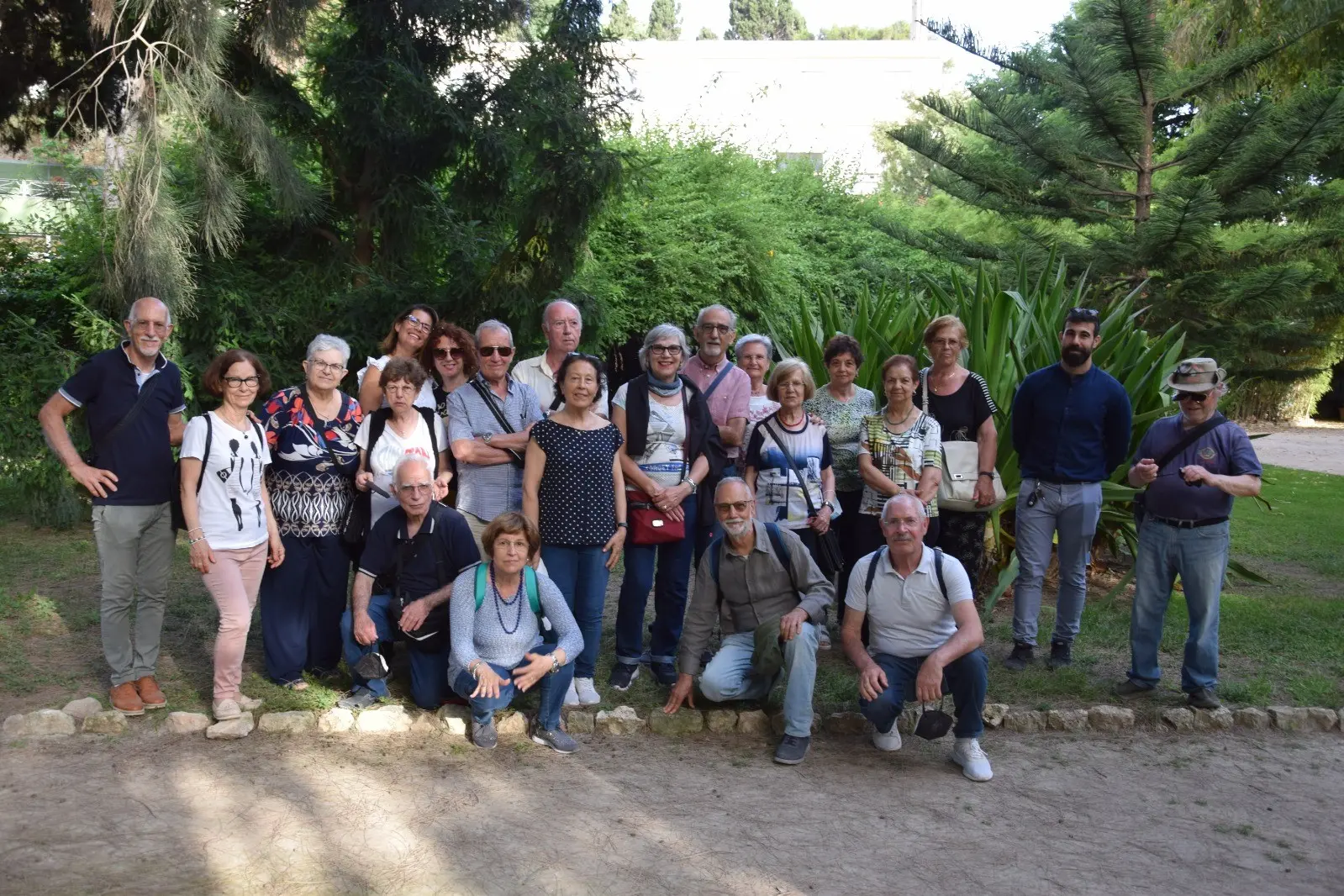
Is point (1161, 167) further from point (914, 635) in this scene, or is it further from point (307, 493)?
point (307, 493)

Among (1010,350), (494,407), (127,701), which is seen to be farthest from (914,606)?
(127,701)

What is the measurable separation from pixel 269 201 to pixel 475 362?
15.3 feet

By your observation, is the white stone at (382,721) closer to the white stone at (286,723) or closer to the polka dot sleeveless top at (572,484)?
the white stone at (286,723)

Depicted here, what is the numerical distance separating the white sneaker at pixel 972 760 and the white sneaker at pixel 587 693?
1549 millimetres

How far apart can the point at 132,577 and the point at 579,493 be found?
1.91m

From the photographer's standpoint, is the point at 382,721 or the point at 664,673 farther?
the point at 664,673

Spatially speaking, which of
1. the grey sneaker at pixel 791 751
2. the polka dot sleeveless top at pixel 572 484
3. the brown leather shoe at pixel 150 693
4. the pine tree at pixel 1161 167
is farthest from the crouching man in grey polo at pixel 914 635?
the pine tree at pixel 1161 167

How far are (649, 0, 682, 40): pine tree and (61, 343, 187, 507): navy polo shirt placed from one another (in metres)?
63.8

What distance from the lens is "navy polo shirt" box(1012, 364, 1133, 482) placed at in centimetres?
568

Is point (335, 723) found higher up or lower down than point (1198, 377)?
lower down

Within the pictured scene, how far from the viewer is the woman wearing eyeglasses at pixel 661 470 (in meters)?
5.36

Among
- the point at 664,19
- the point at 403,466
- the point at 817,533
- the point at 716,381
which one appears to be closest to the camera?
the point at 403,466

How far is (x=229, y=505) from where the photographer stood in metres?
4.84

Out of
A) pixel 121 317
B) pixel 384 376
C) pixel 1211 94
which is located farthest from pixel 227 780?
pixel 1211 94
